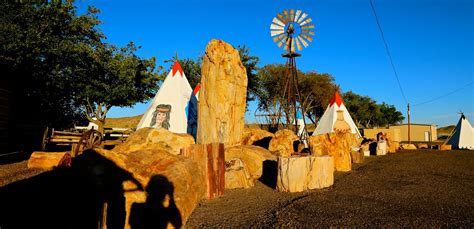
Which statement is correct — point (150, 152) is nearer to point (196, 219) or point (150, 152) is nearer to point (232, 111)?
point (196, 219)

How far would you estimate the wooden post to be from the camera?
6332 mm

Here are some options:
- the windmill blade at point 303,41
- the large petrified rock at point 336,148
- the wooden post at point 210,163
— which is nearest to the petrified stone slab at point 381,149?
the windmill blade at point 303,41

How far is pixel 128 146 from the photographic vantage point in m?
8.93

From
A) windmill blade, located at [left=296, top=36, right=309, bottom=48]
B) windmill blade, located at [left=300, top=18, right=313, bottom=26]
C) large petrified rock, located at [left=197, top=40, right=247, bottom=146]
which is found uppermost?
windmill blade, located at [left=300, top=18, right=313, bottom=26]

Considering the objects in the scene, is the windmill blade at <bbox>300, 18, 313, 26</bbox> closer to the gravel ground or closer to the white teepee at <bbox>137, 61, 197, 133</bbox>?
the white teepee at <bbox>137, 61, 197, 133</bbox>

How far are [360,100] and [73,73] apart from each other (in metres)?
45.1

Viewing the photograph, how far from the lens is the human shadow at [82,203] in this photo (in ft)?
14.1

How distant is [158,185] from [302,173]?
3719 millimetres

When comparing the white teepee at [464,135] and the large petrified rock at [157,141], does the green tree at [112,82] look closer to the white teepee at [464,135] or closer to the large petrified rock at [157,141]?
the large petrified rock at [157,141]

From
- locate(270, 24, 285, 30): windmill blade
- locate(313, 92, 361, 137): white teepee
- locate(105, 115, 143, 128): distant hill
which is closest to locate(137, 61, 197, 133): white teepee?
locate(270, 24, 285, 30): windmill blade

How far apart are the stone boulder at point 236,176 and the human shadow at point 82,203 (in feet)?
10.6

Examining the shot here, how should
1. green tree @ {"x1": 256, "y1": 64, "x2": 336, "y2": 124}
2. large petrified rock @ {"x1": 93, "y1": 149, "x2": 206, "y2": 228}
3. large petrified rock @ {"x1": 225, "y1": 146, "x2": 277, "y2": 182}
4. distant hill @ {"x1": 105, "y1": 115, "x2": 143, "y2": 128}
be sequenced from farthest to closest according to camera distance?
distant hill @ {"x1": 105, "y1": 115, "x2": 143, "y2": 128}, green tree @ {"x1": 256, "y1": 64, "x2": 336, "y2": 124}, large petrified rock @ {"x1": 225, "y1": 146, "x2": 277, "y2": 182}, large petrified rock @ {"x1": 93, "y1": 149, "x2": 206, "y2": 228}

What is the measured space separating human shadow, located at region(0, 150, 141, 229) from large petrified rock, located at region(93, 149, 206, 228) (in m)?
0.11

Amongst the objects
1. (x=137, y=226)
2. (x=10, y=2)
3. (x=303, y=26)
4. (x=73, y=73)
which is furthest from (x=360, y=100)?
(x=137, y=226)
